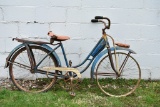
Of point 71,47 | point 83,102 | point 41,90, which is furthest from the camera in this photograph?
point 71,47

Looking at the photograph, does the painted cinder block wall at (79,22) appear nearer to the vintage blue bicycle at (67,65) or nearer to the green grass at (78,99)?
the vintage blue bicycle at (67,65)

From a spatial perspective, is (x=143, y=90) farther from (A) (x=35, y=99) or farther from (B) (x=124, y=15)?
(A) (x=35, y=99)

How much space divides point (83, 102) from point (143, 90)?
128 centimetres

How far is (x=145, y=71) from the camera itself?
629cm

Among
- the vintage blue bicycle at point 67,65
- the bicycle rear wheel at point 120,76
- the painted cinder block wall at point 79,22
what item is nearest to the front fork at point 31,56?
the vintage blue bicycle at point 67,65

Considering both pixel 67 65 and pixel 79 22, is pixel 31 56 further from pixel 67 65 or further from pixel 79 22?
pixel 79 22

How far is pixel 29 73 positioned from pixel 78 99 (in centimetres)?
124

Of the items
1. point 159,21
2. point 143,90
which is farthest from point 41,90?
point 159,21

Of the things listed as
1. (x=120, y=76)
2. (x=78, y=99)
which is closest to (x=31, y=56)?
(x=78, y=99)

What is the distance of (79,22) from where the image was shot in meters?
5.89

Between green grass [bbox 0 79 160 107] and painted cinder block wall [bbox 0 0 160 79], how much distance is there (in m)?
0.71

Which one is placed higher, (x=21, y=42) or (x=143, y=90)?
(x=21, y=42)

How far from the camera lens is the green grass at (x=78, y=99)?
5.09 m

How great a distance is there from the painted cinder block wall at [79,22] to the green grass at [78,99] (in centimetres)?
71
